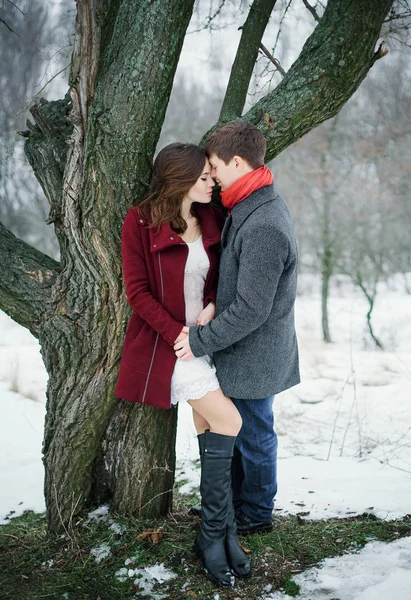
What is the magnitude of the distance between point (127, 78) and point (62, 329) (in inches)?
48.4

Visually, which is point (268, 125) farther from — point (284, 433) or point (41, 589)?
point (284, 433)

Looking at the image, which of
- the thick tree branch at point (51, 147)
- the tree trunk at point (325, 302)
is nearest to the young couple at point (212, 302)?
the thick tree branch at point (51, 147)

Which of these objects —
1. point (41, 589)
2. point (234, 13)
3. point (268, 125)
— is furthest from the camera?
point (234, 13)

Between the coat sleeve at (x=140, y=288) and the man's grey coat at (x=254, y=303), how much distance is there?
11cm

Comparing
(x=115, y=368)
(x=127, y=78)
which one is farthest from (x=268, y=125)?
(x=115, y=368)

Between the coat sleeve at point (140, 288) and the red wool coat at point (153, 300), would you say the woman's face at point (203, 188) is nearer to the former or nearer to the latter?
the red wool coat at point (153, 300)

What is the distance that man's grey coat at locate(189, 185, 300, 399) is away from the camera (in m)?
2.19

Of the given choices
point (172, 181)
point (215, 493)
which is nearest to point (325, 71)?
point (172, 181)

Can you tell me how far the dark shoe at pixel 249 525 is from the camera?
269 cm

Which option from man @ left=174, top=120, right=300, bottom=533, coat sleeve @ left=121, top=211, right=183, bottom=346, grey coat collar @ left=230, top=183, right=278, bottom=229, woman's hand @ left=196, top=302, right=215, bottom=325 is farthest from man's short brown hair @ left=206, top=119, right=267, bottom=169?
woman's hand @ left=196, top=302, right=215, bottom=325

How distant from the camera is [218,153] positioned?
234 centimetres

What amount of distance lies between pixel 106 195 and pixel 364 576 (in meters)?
2.02

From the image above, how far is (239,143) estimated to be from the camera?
229cm

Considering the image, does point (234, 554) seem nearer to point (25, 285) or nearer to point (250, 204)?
point (250, 204)
